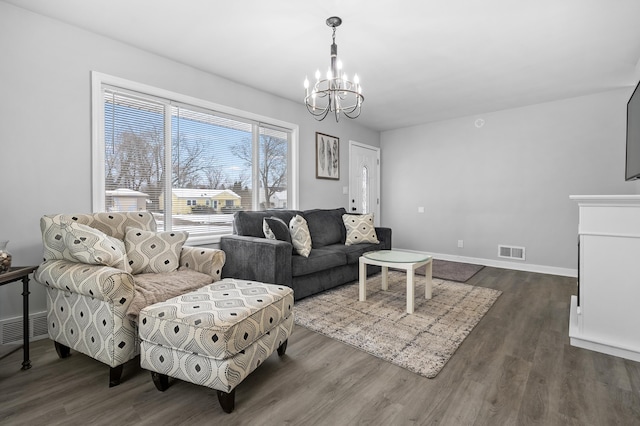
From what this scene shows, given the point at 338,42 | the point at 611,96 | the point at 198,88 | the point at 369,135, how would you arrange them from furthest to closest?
the point at 369,135 → the point at 611,96 → the point at 198,88 → the point at 338,42

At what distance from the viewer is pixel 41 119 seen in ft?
7.89

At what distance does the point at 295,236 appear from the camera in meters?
3.45

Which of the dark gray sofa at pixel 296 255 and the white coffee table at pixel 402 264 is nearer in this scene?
the white coffee table at pixel 402 264

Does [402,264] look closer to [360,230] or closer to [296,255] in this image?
A: [296,255]

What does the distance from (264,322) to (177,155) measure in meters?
2.31

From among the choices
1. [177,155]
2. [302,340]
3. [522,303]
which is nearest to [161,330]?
[302,340]

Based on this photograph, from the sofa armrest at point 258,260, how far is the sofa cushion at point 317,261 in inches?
5.3

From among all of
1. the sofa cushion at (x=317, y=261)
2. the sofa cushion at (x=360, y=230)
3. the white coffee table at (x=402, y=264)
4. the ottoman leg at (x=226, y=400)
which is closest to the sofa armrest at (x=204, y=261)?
the sofa cushion at (x=317, y=261)

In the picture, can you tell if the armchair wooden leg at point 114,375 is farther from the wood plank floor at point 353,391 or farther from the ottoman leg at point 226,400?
the ottoman leg at point 226,400

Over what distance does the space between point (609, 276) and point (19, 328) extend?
14.2 ft

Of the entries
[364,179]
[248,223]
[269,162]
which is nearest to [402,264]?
[248,223]

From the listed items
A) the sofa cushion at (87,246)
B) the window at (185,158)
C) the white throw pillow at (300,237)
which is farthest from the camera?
the white throw pillow at (300,237)

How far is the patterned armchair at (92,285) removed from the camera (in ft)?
5.63

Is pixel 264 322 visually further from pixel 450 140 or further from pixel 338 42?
pixel 450 140
